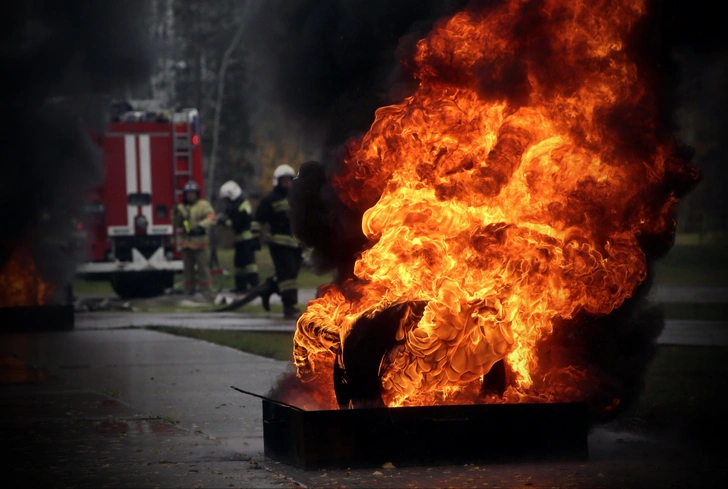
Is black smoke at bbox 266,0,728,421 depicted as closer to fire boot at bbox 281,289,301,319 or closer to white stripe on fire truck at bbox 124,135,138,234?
fire boot at bbox 281,289,301,319

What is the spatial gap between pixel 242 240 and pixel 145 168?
229 cm

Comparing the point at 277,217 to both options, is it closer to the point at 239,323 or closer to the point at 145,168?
the point at 239,323

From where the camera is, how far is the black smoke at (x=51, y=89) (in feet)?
56.3

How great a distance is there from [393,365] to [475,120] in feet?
4.97

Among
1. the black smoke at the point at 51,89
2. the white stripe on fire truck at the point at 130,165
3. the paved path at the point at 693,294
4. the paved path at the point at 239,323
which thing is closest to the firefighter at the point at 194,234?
the white stripe on fire truck at the point at 130,165

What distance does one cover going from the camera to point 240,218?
907 inches

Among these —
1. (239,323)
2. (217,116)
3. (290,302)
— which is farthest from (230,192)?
(217,116)

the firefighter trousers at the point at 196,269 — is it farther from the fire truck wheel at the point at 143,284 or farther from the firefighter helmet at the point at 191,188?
the firefighter helmet at the point at 191,188

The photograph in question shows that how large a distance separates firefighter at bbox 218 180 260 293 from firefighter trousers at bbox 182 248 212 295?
0.78 meters

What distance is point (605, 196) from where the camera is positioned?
6.91 m

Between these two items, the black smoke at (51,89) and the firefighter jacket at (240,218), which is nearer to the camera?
the black smoke at (51,89)

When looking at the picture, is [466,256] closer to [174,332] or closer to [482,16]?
[482,16]

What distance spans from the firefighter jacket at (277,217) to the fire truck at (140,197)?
14.1 feet

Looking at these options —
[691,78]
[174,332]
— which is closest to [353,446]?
[691,78]
